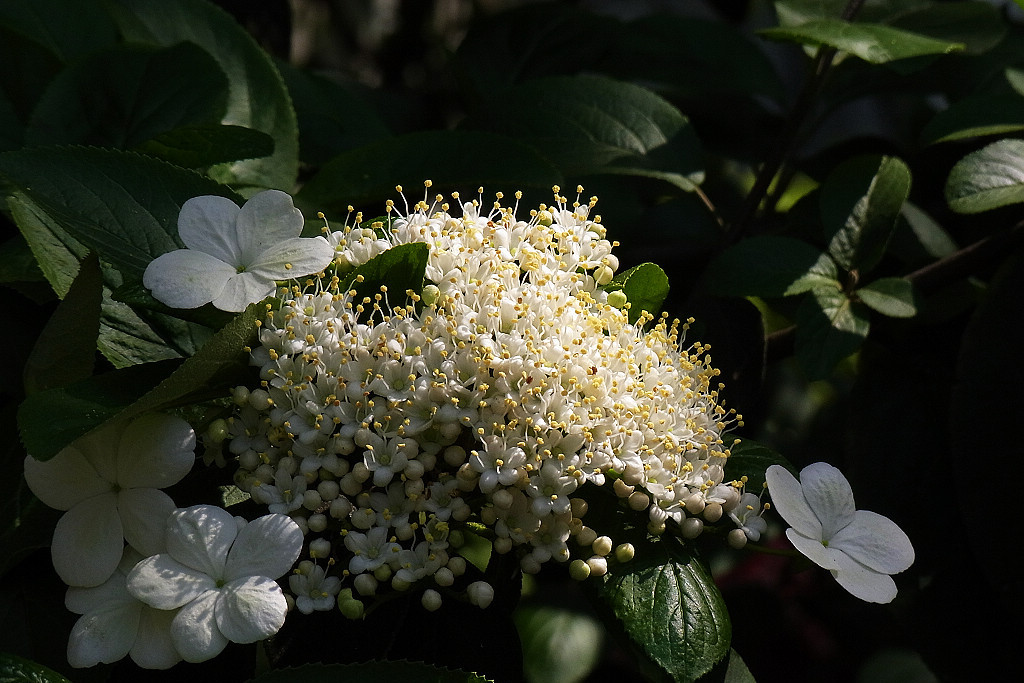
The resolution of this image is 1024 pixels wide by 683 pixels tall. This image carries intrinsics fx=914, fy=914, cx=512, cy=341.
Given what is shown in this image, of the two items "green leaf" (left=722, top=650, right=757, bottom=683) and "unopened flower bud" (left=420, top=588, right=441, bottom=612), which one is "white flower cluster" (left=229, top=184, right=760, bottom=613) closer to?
"unopened flower bud" (left=420, top=588, right=441, bottom=612)

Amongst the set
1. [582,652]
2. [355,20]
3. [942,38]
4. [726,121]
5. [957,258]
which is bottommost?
[582,652]

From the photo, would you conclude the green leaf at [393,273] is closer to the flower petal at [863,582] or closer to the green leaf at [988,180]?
the flower petal at [863,582]

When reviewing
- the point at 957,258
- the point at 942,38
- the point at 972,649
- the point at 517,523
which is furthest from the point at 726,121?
the point at 517,523

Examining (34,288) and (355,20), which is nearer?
(34,288)

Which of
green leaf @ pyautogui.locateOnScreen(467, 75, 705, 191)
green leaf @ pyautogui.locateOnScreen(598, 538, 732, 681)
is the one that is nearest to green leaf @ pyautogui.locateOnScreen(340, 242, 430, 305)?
green leaf @ pyautogui.locateOnScreen(598, 538, 732, 681)

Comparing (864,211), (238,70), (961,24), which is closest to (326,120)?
(238,70)

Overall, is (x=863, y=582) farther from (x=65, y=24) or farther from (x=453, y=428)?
(x=65, y=24)

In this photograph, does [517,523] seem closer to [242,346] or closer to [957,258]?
[242,346]
